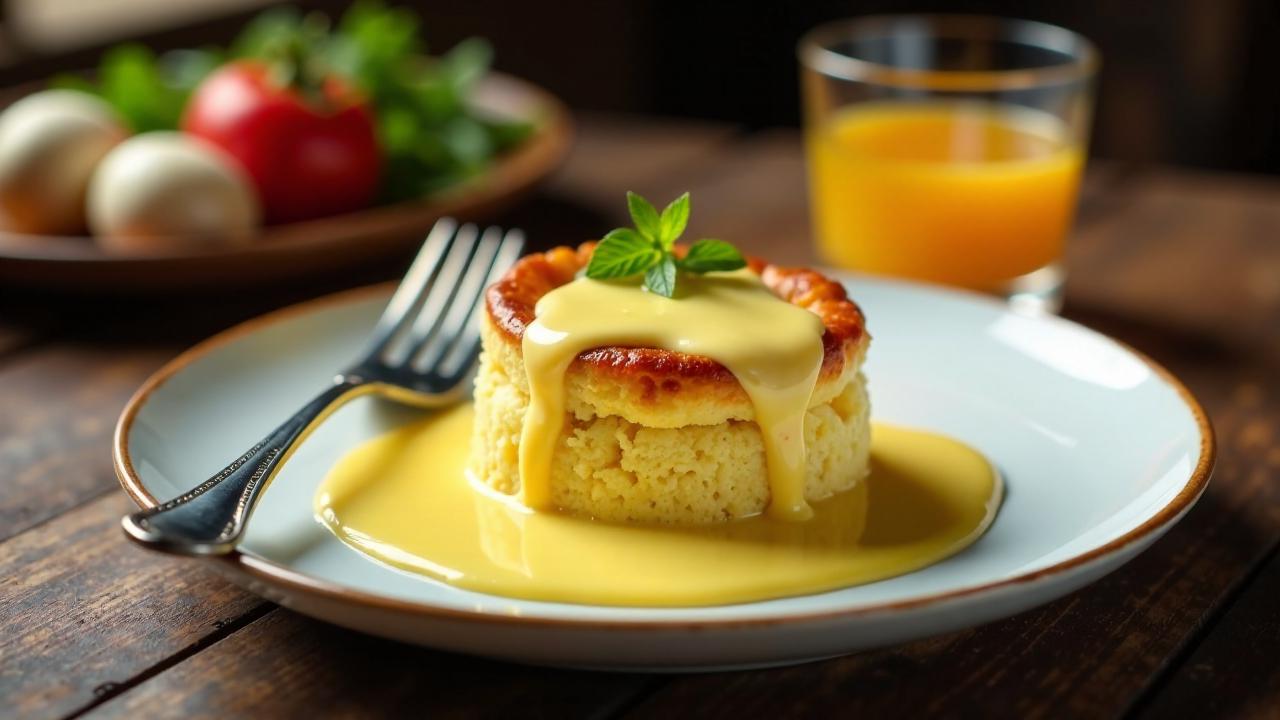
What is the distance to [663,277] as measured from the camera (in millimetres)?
1500

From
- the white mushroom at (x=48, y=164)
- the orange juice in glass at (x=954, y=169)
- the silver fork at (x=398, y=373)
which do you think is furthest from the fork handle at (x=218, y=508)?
the orange juice in glass at (x=954, y=169)

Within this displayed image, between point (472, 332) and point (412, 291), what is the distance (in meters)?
0.12

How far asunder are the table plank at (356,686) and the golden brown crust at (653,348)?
1.09 feet

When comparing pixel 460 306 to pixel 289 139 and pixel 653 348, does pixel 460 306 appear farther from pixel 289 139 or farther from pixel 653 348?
pixel 289 139

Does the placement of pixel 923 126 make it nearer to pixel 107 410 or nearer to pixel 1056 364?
pixel 1056 364

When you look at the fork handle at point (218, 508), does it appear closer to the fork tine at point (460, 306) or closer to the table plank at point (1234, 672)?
the fork tine at point (460, 306)

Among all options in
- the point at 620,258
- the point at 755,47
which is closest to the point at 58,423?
the point at 620,258

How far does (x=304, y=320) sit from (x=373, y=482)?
1.50 ft

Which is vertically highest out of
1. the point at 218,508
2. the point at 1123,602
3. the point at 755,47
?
the point at 218,508

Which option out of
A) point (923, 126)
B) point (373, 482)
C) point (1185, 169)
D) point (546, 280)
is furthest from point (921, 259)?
point (1185, 169)

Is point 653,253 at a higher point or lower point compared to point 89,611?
higher

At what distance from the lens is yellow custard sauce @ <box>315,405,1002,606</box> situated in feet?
4.13

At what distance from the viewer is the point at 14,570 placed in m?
1.41

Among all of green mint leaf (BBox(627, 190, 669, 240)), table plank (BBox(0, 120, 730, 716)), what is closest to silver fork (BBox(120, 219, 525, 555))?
table plank (BBox(0, 120, 730, 716))
